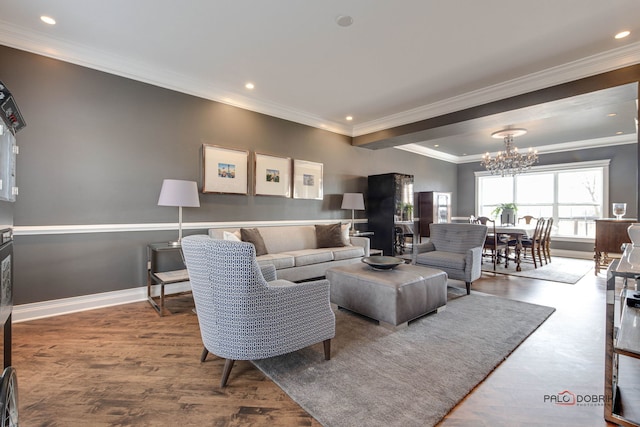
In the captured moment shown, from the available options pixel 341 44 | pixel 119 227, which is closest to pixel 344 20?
pixel 341 44

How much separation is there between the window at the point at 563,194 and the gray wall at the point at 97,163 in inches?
292

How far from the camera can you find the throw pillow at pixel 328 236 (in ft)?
15.3

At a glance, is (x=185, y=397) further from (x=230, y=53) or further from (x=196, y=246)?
(x=230, y=53)

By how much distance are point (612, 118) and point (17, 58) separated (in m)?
8.38

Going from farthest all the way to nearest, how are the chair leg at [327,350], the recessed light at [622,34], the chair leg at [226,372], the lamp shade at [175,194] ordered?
the lamp shade at [175,194] < the recessed light at [622,34] < the chair leg at [327,350] < the chair leg at [226,372]

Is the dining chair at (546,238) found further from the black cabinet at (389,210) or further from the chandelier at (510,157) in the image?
the black cabinet at (389,210)

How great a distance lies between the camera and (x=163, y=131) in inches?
141

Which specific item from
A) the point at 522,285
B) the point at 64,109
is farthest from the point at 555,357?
the point at 64,109

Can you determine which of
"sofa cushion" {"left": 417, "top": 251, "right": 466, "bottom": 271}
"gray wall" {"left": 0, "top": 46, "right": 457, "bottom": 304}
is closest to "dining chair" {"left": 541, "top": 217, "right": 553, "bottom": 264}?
"sofa cushion" {"left": 417, "top": 251, "right": 466, "bottom": 271}

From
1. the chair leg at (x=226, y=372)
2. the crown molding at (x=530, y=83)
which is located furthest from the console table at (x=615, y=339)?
the crown molding at (x=530, y=83)

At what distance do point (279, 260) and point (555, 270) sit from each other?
5069 millimetres

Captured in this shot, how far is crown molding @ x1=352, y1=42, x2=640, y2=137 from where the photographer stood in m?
2.99

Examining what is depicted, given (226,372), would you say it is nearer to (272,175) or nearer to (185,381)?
(185,381)

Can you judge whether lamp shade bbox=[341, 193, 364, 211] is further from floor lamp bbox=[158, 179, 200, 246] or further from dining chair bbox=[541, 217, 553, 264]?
dining chair bbox=[541, 217, 553, 264]
